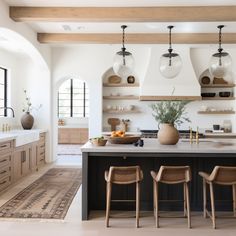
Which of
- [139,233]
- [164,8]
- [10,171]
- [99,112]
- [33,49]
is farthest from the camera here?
[99,112]

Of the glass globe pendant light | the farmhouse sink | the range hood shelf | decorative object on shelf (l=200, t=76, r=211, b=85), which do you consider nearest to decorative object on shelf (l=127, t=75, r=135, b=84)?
the range hood shelf

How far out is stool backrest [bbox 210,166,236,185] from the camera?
3.58m

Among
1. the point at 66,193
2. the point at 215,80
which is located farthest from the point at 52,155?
the point at 215,80

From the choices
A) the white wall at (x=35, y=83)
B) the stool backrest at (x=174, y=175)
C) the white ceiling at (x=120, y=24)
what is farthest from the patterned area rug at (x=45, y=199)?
the white ceiling at (x=120, y=24)

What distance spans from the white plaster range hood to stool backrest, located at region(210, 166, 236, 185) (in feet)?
13.7

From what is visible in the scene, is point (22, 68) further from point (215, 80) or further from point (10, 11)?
point (215, 80)

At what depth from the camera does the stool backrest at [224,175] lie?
3.58m

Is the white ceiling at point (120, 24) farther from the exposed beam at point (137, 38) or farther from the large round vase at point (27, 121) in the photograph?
the large round vase at point (27, 121)

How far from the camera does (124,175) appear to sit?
3.61 metres

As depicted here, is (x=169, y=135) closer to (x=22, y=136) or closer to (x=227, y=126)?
(x=22, y=136)

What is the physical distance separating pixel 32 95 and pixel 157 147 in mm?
5074

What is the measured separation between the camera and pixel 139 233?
3.51m

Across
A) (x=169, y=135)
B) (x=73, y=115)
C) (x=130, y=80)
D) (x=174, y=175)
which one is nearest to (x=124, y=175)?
(x=174, y=175)

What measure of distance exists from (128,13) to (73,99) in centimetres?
866
